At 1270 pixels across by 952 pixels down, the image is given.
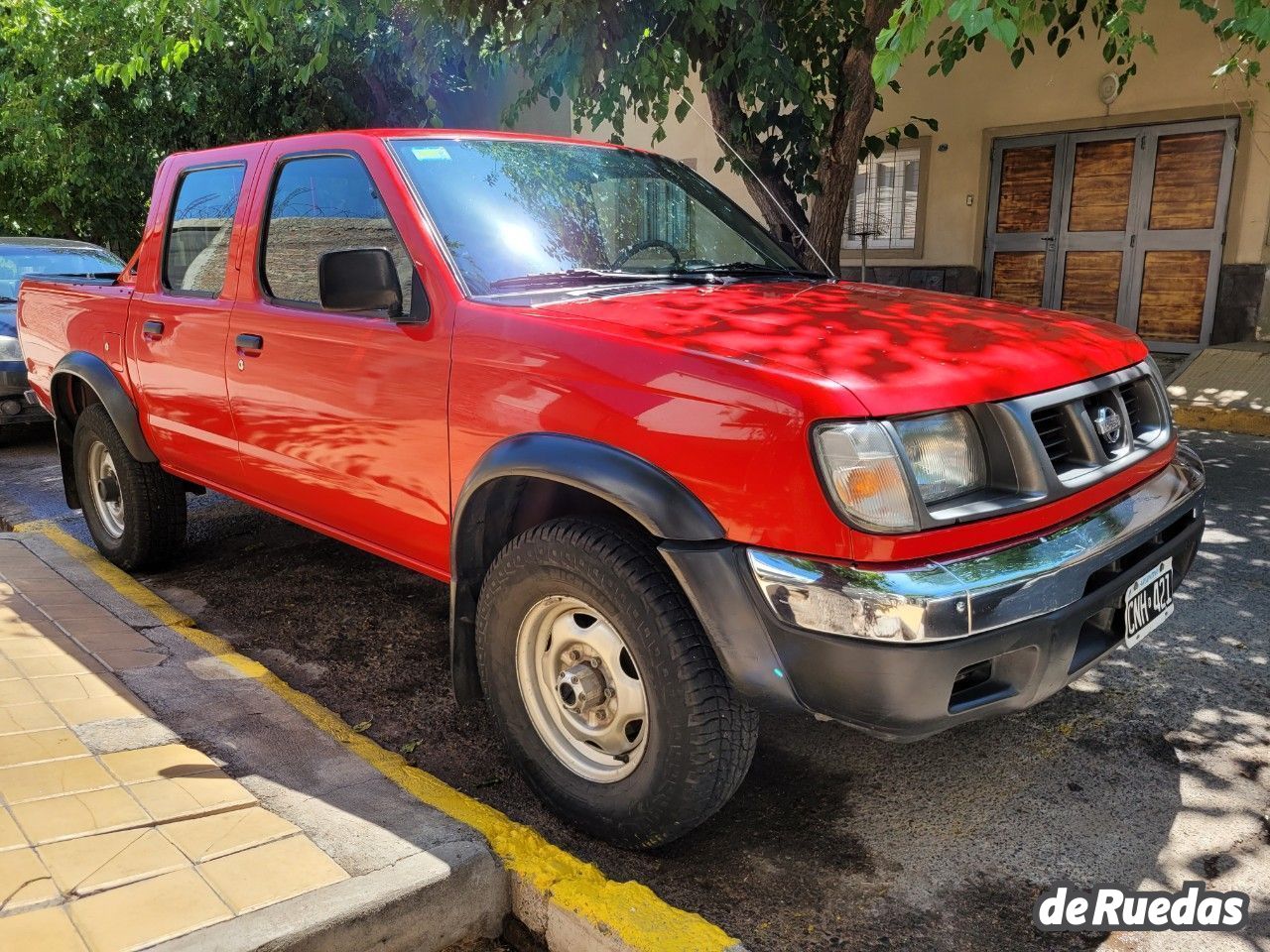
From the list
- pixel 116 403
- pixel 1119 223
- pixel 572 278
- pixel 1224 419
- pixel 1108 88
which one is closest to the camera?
pixel 572 278

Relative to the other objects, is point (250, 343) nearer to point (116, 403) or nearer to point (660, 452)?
point (116, 403)

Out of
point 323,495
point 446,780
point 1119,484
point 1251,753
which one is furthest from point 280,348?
point 1251,753

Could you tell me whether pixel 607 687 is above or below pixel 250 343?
below

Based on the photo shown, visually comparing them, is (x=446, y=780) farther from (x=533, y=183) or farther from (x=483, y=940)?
(x=533, y=183)

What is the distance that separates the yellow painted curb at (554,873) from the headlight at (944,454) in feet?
3.71

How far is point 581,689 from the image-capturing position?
2672 millimetres

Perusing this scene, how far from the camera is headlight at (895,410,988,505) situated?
7.43 ft

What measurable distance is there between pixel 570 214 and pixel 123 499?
2850 millimetres

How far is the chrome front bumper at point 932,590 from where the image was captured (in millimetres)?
2131

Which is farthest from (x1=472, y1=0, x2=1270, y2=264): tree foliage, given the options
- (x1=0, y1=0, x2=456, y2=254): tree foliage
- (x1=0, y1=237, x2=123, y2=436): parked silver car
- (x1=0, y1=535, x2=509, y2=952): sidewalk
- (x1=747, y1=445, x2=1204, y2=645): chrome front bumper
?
(x1=0, y1=0, x2=456, y2=254): tree foliage

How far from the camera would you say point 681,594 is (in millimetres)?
2430

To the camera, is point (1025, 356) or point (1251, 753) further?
point (1251, 753)

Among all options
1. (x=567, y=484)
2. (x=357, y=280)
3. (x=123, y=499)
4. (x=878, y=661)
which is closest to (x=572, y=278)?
(x=357, y=280)

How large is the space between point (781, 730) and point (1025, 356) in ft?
5.00
